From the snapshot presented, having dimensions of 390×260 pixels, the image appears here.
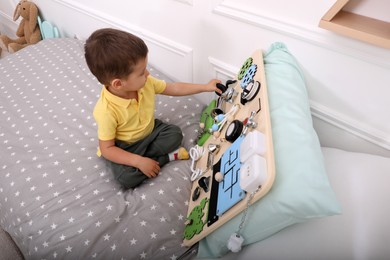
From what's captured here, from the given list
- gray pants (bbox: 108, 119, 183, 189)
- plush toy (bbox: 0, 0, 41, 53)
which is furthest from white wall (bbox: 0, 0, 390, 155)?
plush toy (bbox: 0, 0, 41, 53)

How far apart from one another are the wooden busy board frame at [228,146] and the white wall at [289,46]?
0.13 metres

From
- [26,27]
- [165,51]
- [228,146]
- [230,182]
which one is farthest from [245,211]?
[26,27]

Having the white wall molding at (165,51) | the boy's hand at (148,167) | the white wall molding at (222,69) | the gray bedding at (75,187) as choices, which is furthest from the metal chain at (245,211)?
the white wall molding at (165,51)

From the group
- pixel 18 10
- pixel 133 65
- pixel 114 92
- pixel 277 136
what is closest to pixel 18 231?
pixel 114 92

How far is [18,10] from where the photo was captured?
1.91m

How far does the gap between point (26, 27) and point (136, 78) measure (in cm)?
183

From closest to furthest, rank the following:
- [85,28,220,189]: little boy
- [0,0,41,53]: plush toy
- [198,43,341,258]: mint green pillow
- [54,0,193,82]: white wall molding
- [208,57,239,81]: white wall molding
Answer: [198,43,341,258]: mint green pillow, [85,28,220,189]: little boy, [208,57,239,81]: white wall molding, [54,0,193,82]: white wall molding, [0,0,41,53]: plush toy

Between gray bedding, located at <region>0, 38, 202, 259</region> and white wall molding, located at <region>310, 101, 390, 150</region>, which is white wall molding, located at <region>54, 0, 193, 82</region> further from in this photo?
white wall molding, located at <region>310, 101, 390, 150</region>

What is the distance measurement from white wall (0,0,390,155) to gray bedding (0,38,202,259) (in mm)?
212

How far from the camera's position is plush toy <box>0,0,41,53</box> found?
193 cm

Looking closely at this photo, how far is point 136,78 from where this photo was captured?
0.77m

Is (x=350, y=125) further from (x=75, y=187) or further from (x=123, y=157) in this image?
(x=75, y=187)

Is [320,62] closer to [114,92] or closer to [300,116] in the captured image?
[300,116]

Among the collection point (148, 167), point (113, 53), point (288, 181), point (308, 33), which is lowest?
point (148, 167)
